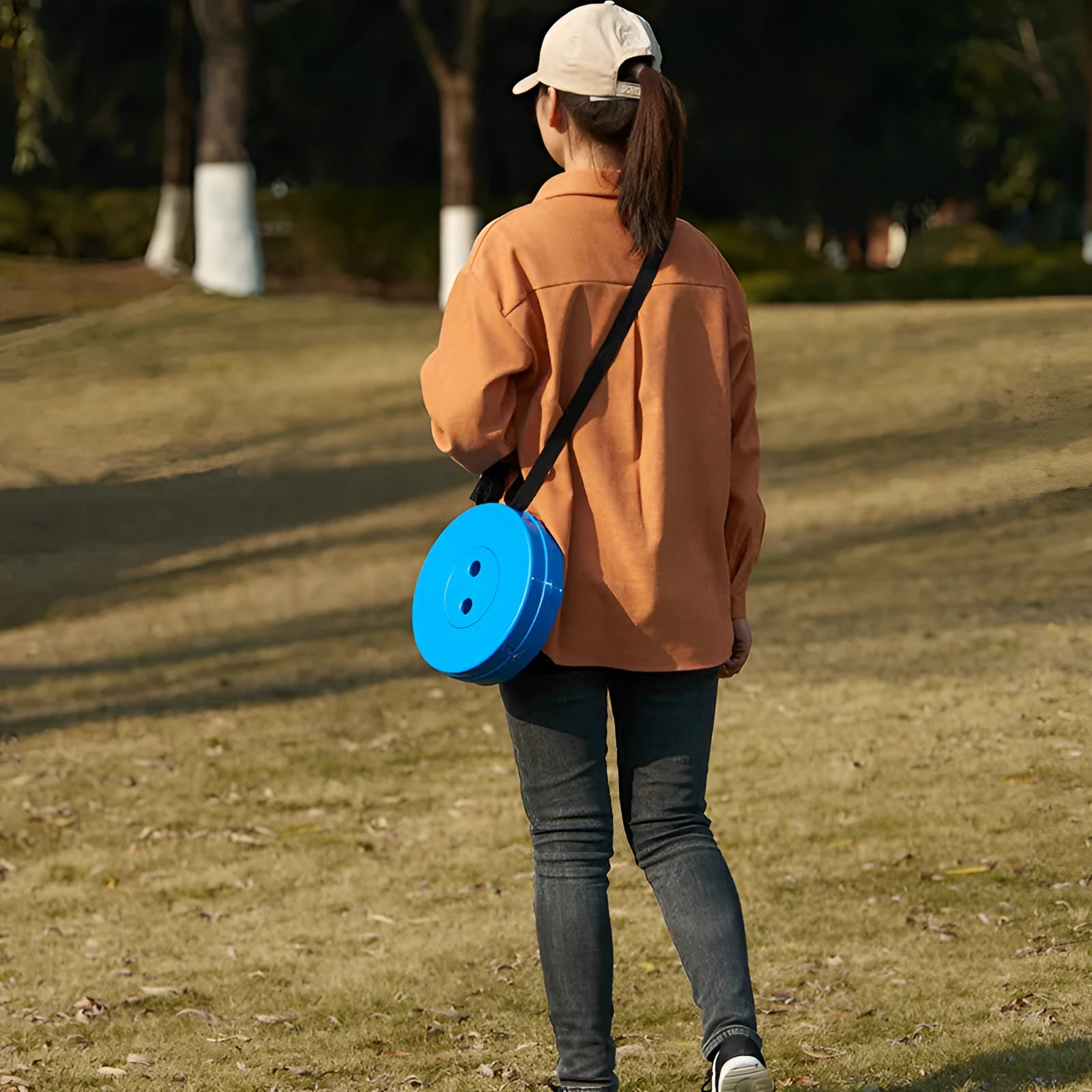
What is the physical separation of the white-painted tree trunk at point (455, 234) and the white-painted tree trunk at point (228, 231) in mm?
3198

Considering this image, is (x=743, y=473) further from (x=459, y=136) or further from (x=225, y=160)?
(x=459, y=136)

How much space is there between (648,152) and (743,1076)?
164cm

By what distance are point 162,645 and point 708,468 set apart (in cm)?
792

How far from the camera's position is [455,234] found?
27.5m

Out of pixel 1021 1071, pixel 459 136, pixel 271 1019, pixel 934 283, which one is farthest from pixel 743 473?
pixel 459 136

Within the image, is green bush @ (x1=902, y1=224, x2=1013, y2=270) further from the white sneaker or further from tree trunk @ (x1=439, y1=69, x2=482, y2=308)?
the white sneaker

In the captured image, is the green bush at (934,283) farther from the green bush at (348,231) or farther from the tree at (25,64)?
the tree at (25,64)

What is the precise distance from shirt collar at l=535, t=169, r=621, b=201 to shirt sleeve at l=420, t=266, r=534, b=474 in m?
0.24

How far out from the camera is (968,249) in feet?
112

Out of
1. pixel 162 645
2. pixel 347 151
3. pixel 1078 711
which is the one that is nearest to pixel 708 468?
pixel 1078 711

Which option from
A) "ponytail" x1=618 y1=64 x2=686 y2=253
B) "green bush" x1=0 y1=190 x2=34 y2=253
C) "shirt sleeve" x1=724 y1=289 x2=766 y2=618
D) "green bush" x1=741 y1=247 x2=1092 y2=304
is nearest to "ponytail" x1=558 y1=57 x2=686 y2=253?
"ponytail" x1=618 y1=64 x2=686 y2=253

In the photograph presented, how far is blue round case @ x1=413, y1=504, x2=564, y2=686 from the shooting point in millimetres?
3045

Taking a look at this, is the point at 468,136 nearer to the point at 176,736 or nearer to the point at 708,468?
the point at 176,736

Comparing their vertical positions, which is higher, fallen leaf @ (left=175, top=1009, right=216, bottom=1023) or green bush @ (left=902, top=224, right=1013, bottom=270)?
fallen leaf @ (left=175, top=1009, right=216, bottom=1023)
